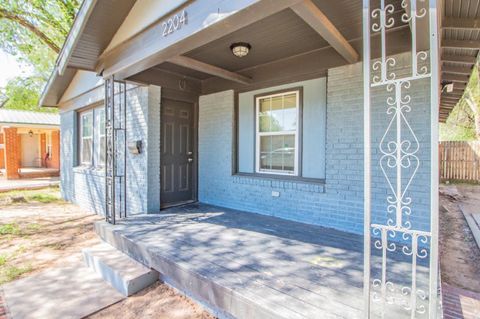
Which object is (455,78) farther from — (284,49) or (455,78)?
Result: (284,49)

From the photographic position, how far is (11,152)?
12.3m

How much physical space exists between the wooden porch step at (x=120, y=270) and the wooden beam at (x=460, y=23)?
14.9 feet

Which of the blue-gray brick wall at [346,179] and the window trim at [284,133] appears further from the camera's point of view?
the window trim at [284,133]

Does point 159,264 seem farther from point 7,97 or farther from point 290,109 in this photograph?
point 7,97

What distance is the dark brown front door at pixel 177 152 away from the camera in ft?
17.9

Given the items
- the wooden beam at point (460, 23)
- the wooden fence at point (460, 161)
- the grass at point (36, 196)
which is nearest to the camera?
the wooden beam at point (460, 23)

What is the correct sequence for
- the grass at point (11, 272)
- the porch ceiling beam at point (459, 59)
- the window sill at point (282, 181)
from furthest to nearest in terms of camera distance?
the porch ceiling beam at point (459, 59)
the window sill at point (282, 181)
the grass at point (11, 272)

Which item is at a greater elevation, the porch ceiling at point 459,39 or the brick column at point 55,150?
the porch ceiling at point 459,39

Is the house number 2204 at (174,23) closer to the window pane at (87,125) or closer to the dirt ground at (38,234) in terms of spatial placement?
the dirt ground at (38,234)

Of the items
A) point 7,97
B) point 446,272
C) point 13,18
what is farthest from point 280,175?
point 7,97

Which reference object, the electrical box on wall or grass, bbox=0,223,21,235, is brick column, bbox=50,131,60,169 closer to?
grass, bbox=0,223,21,235

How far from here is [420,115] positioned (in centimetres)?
326

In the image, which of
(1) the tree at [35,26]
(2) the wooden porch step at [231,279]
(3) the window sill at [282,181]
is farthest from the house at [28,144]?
(3) the window sill at [282,181]

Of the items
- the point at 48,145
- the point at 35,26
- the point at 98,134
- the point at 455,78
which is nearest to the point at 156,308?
the point at 98,134
